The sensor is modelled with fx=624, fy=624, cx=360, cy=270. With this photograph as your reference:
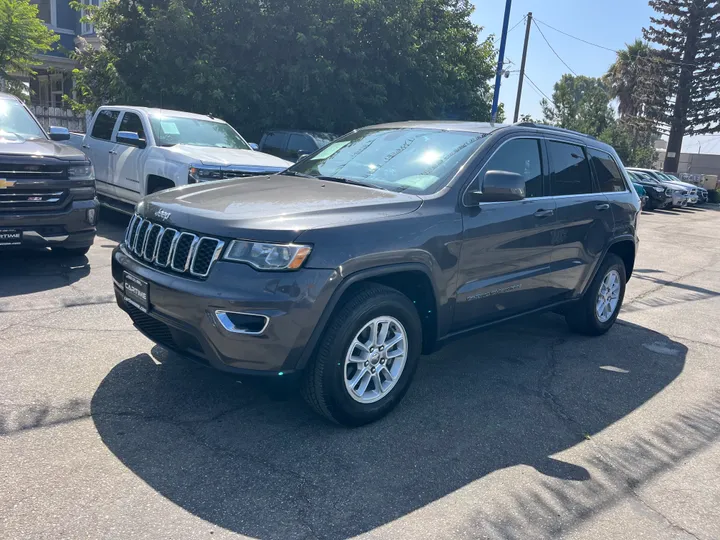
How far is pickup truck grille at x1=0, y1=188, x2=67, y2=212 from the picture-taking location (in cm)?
598

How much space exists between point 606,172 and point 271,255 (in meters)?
3.92

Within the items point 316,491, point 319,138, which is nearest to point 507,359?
point 316,491

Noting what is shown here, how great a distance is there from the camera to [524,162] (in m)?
4.78

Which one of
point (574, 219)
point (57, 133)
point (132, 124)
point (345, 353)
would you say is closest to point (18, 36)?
point (132, 124)

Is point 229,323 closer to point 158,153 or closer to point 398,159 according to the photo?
point 398,159

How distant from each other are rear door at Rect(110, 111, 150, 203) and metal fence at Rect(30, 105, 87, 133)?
10.4m

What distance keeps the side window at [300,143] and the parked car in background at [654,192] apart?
679 inches

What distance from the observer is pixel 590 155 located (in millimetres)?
5648

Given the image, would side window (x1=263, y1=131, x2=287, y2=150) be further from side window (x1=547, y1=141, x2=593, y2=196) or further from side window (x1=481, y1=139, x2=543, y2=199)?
side window (x1=481, y1=139, x2=543, y2=199)

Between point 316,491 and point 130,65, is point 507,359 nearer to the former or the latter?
Answer: point 316,491

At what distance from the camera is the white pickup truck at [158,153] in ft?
26.0

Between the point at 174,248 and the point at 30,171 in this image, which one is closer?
the point at 174,248

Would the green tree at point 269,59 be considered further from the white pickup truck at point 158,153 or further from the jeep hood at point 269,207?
the jeep hood at point 269,207

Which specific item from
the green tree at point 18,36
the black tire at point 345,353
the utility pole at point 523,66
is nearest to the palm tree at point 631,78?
the utility pole at point 523,66
